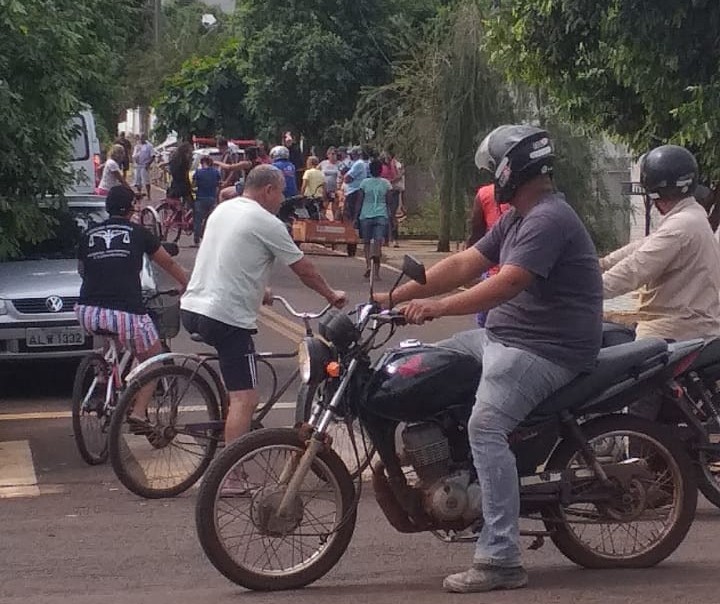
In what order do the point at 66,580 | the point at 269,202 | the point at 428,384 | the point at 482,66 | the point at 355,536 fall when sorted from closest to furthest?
1. the point at 428,384
2. the point at 66,580
3. the point at 355,536
4. the point at 269,202
5. the point at 482,66

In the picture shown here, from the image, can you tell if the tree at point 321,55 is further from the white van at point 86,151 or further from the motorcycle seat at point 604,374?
the motorcycle seat at point 604,374

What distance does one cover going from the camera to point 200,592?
20.9 feet

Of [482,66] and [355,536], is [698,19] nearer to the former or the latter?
[355,536]

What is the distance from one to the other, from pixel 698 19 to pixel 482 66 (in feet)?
33.6

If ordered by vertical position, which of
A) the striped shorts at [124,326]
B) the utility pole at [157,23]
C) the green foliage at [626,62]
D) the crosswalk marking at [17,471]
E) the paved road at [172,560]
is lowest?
the crosswalk marking at [17,471]

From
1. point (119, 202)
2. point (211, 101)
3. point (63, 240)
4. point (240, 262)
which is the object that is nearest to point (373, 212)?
point (63, 240)

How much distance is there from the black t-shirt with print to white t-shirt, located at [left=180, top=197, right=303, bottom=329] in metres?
1.15

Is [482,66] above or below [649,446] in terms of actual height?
above

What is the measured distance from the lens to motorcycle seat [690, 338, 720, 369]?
7.41 metres

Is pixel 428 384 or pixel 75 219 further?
pixel 75 219

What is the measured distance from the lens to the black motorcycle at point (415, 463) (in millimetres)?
6070

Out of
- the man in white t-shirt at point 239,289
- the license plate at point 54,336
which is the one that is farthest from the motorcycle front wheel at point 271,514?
the license plate at point 54,336

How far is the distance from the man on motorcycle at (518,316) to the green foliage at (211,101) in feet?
124

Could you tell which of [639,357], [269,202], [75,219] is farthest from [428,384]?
[75,219]
